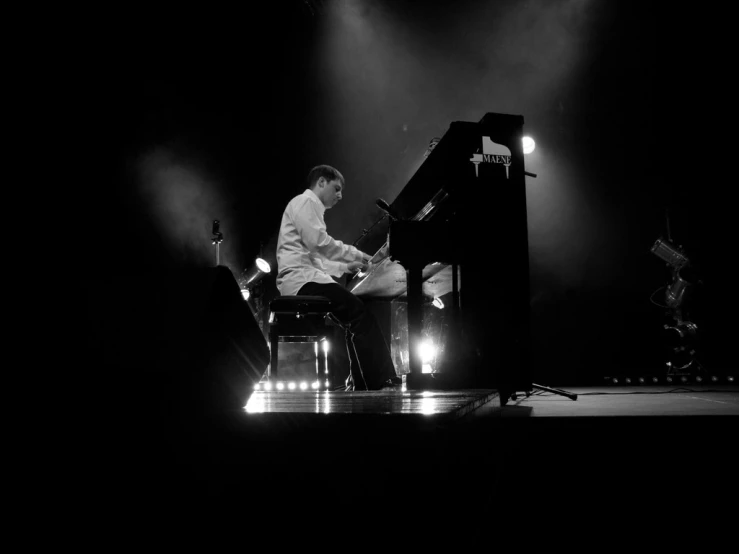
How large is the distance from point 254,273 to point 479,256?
3.06 meters

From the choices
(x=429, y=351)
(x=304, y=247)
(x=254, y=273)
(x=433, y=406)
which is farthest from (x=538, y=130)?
(x=433, y=406)

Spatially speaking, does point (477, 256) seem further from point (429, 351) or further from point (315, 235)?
point (429, 351)

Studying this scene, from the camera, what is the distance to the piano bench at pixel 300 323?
3.34 meters

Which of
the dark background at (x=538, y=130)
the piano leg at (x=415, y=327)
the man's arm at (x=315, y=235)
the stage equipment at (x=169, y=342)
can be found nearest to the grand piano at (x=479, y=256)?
the piano leg at (x=415, y=327)

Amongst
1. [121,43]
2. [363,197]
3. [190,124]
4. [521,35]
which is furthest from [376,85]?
[121,43]

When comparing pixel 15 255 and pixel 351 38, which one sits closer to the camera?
pixel 15 255

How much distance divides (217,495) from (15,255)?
1.75 ft

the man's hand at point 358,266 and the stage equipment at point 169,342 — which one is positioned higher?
the man's hand at point 358,266

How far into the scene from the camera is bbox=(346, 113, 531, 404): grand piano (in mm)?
2607

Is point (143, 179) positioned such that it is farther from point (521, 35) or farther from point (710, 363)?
point (710, 363)

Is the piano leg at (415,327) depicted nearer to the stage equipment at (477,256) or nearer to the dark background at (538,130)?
the stage equipment at (477,256)

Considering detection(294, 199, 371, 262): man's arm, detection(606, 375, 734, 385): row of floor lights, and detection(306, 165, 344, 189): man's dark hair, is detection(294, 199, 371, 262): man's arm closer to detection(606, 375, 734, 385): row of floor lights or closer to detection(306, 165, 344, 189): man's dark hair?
detection(306, 165, 344, 189): man's dark hair

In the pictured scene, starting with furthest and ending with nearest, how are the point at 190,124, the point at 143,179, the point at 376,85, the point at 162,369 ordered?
the point at 376,85 < the point at 190,124 < the point at 143,179 < the point at 162,369

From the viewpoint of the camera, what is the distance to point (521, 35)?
5.34 meters
